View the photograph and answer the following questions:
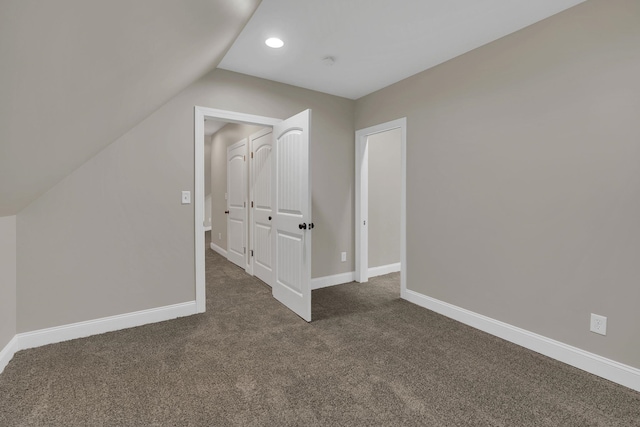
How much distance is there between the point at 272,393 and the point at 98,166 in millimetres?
2234

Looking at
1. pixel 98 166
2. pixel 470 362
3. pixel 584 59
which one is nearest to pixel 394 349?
pixel 470 362

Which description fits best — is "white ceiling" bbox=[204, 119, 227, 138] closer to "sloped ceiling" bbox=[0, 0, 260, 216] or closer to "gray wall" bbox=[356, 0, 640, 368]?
"sloped ceiling" bbox=[0, 0, 260, 216]

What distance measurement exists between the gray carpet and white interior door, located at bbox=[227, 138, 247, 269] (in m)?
2.08

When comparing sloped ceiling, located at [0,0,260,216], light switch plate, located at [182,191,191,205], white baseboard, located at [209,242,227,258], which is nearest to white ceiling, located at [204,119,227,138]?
white baseboard, located at [209,242,227,258]

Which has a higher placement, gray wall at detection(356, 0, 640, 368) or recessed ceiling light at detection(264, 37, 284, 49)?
recessed ceiling light at detection(264, 37, 284, 49)

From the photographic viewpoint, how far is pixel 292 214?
3.06m

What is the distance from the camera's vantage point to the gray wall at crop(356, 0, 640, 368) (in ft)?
6.31

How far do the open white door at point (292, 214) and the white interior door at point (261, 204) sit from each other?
0.46 m

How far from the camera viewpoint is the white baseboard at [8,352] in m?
2.00

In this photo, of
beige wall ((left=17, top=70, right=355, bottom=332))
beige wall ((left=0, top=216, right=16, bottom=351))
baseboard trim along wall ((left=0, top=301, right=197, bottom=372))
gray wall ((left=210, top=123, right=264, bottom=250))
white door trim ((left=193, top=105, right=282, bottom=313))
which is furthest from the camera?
gray wall ((left=210, top=123, right=264, bottom=250))

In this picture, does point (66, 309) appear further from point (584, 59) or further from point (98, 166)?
point (584, 59)

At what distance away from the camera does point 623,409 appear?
168cm

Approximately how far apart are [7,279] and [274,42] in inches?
104

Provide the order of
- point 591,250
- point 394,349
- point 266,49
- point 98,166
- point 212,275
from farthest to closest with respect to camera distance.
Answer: point 212,275 < point 266,49 < point 98,166 < point 394,349 < point 591,250
